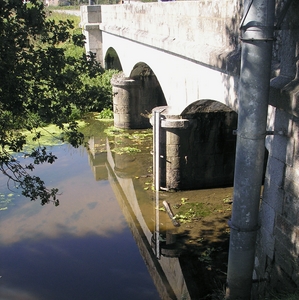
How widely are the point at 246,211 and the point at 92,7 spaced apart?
53.6 ft

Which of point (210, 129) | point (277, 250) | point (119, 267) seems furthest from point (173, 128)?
point (277, 250)

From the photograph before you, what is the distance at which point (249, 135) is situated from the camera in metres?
3.43

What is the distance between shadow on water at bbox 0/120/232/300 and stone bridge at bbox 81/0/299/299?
1.06 m

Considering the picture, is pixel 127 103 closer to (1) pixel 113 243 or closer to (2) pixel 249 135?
(1) pixel 113 243

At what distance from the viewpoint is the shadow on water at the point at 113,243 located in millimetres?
6531

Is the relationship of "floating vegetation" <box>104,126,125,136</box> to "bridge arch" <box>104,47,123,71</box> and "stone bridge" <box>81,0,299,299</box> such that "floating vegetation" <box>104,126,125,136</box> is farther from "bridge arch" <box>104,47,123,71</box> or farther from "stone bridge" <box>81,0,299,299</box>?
"bridge arch" <box>104,47,123,71</box>

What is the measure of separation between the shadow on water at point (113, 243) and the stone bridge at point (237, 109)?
1063mm

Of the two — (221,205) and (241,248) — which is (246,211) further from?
(221,205)

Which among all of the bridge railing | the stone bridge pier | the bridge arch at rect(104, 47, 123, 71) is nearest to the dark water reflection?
the stone bridge pier

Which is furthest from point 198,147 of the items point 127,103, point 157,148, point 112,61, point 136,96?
point 112,61

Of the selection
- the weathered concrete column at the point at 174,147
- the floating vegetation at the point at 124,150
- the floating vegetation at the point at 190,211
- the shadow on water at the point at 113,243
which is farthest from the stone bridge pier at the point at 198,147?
the floating vegetation at the point at 124,150

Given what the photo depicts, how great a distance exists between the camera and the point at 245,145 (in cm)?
348

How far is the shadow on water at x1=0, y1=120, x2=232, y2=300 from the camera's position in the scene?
6.53m

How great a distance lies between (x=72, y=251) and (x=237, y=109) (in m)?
3.99
